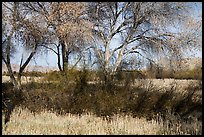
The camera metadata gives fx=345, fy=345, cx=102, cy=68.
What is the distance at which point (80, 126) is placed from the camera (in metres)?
9.42

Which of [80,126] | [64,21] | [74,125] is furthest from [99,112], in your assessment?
[64,21]

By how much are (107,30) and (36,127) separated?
17.4 meters

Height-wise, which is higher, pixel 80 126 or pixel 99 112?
pixel 99 112

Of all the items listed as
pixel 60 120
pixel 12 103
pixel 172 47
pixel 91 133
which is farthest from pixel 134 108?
pixel 172 47

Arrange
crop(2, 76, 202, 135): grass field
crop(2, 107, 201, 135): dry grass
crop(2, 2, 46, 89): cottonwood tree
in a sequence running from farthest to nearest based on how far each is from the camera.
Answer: crop(2, 2, 46, 89): cottonwood tree < crop(2, 76, 202, 135): grass field < crop(2, 107, 201, 135): dry grass

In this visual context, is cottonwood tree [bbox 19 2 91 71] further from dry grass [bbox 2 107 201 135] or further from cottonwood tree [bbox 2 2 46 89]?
dry grass [bbox 2 107 201 135]

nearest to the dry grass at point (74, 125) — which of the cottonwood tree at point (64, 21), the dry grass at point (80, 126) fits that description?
the dry grass at point (80, 126)

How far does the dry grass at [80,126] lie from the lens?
28.1 ft

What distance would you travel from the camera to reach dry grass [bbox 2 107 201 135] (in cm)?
856

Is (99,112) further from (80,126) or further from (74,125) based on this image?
(80,126)

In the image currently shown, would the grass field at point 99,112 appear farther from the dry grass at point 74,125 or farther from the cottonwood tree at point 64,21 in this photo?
the cottonwood tree at point 64,21

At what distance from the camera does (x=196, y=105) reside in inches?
463

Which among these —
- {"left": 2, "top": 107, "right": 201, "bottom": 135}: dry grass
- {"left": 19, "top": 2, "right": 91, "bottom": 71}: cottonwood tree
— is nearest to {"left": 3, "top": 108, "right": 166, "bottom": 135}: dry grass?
{"left": 2, "top": 107, "right": 201, "bottom": 135}: dry grass

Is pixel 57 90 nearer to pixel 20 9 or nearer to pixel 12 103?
pixel 12 103
